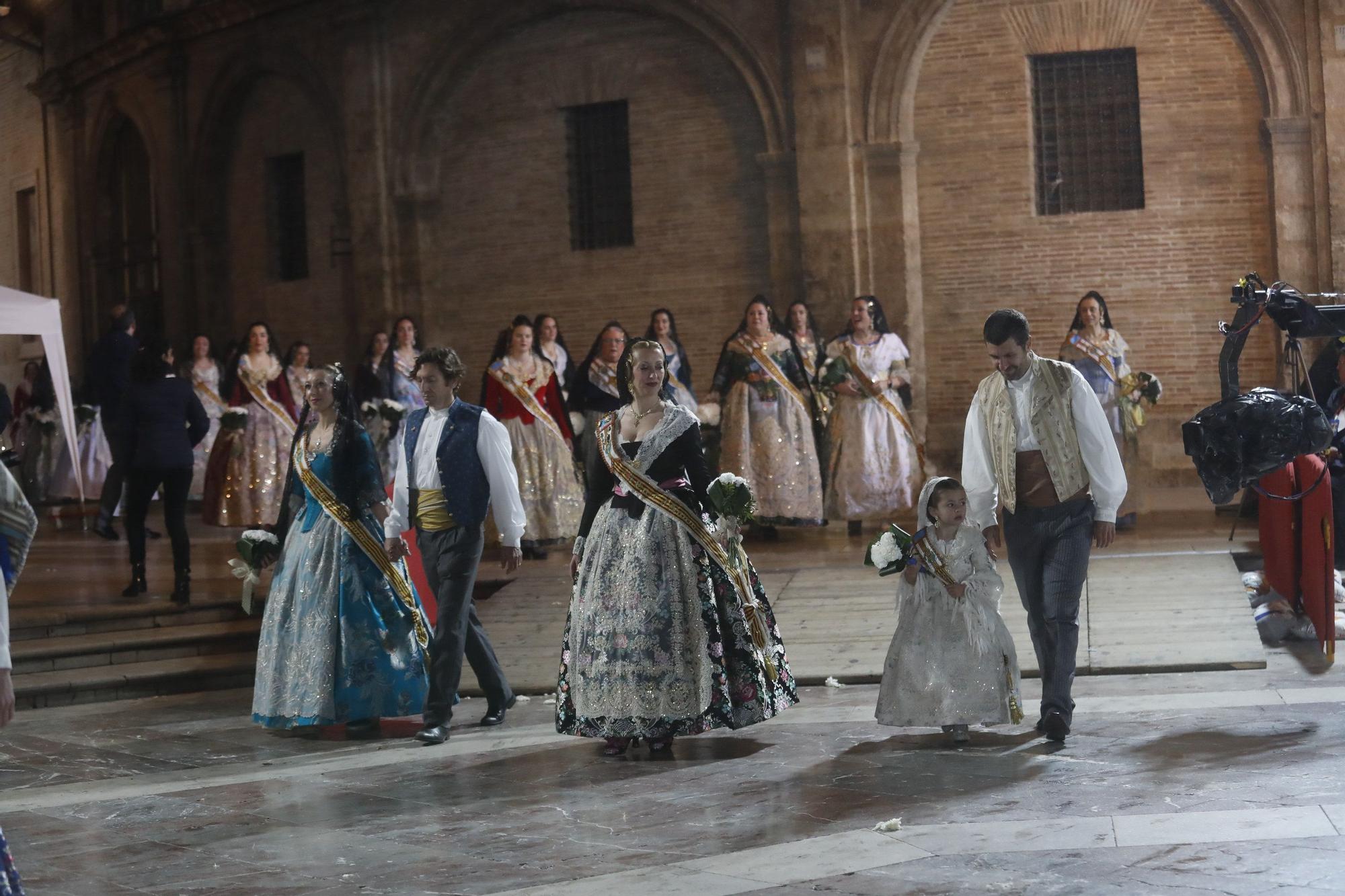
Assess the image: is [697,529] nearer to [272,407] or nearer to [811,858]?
[811,858]

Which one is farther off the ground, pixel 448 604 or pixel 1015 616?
pixel 448 604

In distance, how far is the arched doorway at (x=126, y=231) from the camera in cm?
2188

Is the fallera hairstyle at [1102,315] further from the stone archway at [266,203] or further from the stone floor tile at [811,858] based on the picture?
the stone archway at [266,203]

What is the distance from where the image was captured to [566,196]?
17.3 metres

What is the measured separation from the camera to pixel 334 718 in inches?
281

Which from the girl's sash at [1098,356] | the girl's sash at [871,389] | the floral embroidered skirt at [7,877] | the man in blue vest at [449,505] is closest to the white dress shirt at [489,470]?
the man in blue vest at [449,505]

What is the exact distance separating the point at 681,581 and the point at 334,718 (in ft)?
5.82

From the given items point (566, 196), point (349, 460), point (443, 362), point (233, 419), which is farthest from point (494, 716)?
point (566, 196)

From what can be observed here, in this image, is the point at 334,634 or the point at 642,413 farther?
the point at 334,634

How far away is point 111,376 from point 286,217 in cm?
635

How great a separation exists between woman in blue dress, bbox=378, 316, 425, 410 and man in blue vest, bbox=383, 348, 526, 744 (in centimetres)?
635

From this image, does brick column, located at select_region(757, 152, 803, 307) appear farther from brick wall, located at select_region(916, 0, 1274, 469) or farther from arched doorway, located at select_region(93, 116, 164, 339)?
arched doorway, located at select_region(93, 116, 164, 339)

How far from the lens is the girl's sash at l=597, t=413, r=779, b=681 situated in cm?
636

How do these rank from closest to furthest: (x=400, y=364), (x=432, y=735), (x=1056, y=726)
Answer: (x=1056, y=726) → (x=432, y=735) → (x=400, y=364)
